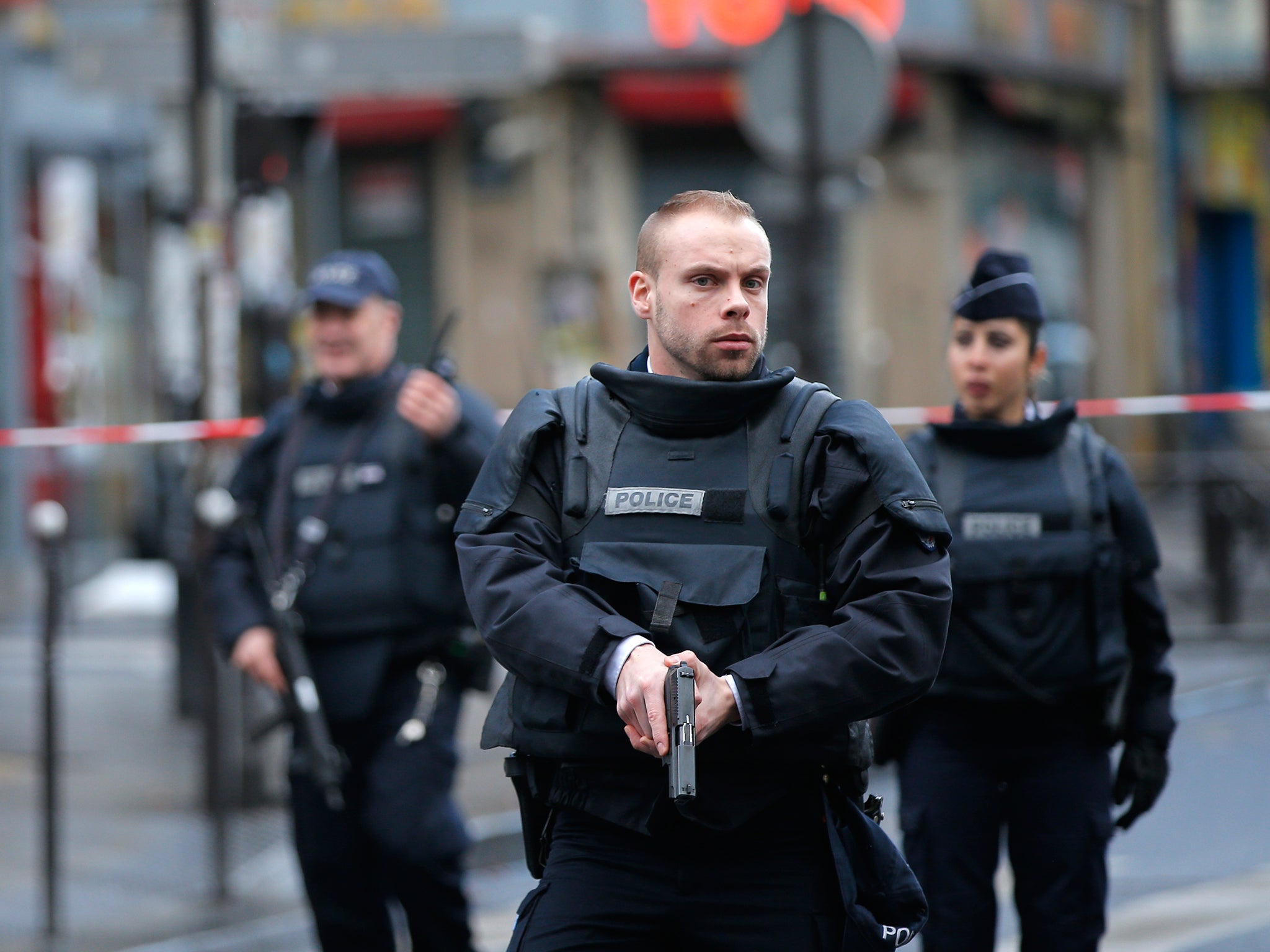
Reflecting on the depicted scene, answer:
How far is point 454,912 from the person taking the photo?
4.62 meters

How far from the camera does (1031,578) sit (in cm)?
418

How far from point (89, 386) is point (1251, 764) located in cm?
1160

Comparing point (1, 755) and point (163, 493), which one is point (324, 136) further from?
point (1, 755)

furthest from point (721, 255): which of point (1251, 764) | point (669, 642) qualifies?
point (1251, 764)

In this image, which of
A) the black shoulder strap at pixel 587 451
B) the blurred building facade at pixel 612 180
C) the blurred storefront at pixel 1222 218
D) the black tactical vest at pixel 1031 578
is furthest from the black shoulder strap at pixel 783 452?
the blurred storefront at pixel 1222 218

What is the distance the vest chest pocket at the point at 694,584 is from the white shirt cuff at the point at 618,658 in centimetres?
10

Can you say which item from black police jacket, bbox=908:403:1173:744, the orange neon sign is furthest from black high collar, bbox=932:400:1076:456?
the orange neon sign

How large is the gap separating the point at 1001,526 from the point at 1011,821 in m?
0.64

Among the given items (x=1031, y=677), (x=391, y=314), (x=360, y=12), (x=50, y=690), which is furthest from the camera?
(x=360, y=12)

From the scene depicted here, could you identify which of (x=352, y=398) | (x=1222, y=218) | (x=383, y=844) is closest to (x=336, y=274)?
(x=352, y=398)

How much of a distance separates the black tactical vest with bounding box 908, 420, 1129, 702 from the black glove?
0.51 feet

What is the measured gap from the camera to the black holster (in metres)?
3.10

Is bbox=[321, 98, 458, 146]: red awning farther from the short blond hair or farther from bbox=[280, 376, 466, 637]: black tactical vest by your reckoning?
the short blond hair

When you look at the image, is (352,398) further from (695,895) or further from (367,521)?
(695,895)
